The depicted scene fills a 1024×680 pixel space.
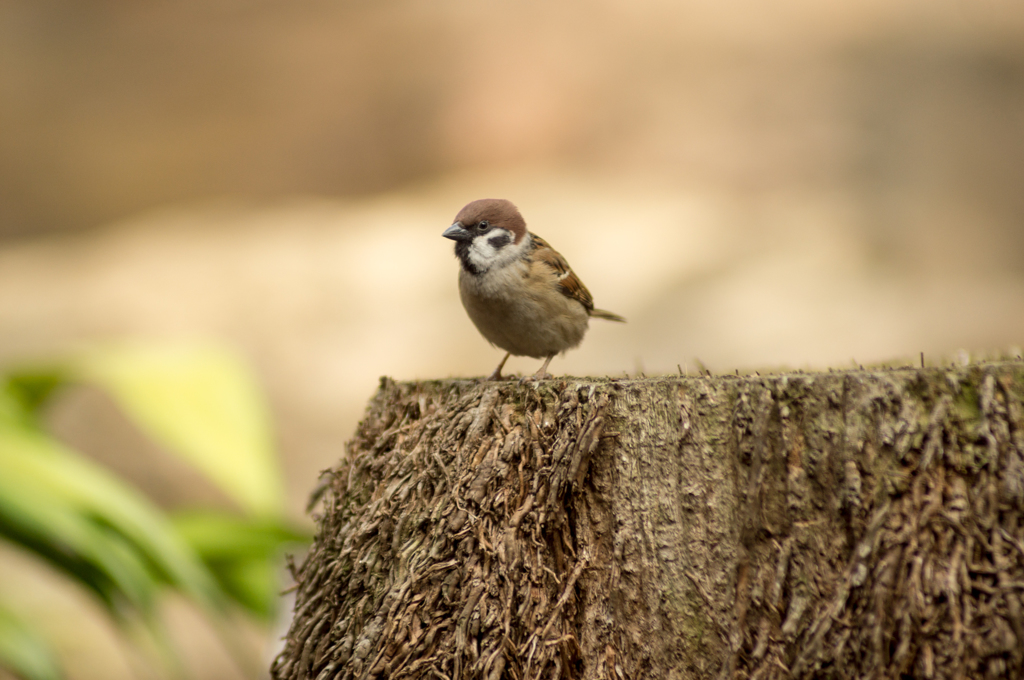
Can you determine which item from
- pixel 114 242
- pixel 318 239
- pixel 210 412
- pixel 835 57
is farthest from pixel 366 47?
pixel 210 412

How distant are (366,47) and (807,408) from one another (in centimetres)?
1117

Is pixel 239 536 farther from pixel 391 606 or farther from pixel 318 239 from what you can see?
pixel 318 239

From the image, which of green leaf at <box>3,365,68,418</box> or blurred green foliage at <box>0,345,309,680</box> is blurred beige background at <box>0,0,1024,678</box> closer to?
blurred green foliage at <box>0,345,309,680</box>

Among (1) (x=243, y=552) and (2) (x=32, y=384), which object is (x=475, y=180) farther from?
(1) (x=243, y=552)

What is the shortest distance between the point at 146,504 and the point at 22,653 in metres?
0.82

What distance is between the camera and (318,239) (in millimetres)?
10414

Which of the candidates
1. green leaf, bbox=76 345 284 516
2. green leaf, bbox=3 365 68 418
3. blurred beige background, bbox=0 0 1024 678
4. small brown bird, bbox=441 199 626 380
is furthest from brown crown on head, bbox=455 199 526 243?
blurred beige background, bbox=0 0 1024 678

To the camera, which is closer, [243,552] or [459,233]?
[459,233]


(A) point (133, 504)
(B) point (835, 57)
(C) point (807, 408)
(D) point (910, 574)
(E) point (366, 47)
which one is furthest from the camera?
(E) point (366, 47)

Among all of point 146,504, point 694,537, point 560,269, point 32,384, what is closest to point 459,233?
point 560,269

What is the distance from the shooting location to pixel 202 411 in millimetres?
3588

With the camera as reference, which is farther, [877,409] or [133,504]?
[133,504]

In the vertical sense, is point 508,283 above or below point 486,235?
below

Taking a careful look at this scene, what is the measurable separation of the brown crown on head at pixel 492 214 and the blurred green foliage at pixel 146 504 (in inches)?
61.4
